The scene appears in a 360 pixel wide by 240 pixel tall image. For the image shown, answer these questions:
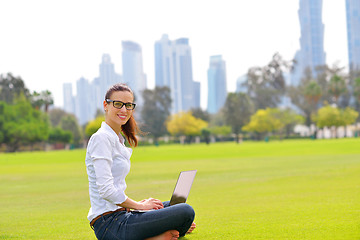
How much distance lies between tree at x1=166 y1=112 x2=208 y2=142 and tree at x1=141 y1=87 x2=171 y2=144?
16.7ft

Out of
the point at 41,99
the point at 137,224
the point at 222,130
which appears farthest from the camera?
the point at 222,130

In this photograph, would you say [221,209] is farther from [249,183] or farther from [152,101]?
[152,101]

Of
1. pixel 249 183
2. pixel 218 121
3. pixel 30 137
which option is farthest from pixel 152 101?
pixel 249 183

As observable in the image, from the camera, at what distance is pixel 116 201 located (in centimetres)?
488

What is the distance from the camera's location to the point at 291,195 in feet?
38.1

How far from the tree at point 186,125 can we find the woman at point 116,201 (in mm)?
127168

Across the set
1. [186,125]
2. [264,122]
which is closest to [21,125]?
[186,125]

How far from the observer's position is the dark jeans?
5000 mm

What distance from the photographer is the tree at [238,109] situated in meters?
133

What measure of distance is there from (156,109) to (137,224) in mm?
139701

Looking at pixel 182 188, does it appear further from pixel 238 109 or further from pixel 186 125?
pixel 186 125

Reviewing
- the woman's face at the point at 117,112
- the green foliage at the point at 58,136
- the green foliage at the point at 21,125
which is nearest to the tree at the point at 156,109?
the green foliage at the point at 58,136

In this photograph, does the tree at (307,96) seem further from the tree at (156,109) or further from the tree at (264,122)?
the tree at (156,109)

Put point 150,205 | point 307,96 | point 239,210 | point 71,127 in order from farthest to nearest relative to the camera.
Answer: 1. point 71,127
2. point 307,96
3. point 239,210
4. point 150,205
